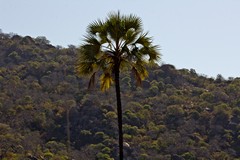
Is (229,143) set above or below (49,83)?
below

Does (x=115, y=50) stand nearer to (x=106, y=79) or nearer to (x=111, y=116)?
(x=106, y=79)

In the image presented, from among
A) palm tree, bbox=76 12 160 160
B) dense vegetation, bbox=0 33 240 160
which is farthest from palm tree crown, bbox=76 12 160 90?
dense vegetation, bbox=0 33 240 160

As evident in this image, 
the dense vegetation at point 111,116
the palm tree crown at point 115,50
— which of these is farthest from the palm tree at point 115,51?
the dense vegetation at point 111,116

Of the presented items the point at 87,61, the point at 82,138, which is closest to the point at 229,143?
the point at 82,138

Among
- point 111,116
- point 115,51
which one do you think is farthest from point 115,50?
point 111,116

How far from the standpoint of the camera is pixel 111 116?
275ft

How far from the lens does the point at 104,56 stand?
54.6 ft

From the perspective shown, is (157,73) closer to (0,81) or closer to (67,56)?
(67,56)

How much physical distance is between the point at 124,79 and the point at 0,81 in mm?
20907

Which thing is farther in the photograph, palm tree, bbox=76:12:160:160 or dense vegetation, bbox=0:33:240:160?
dense vegetation, bbox=0:33:240:160

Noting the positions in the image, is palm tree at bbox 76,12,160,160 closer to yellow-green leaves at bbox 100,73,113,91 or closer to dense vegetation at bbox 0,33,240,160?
yellow-green leaves at bbox 100,73,113,91

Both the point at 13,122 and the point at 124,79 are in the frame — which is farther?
the point at 124,79

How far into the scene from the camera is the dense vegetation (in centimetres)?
7419

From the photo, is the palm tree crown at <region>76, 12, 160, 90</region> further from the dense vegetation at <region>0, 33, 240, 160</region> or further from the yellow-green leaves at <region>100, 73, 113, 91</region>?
the dense vegetation at <region>0, 33, 240, 160</region>
